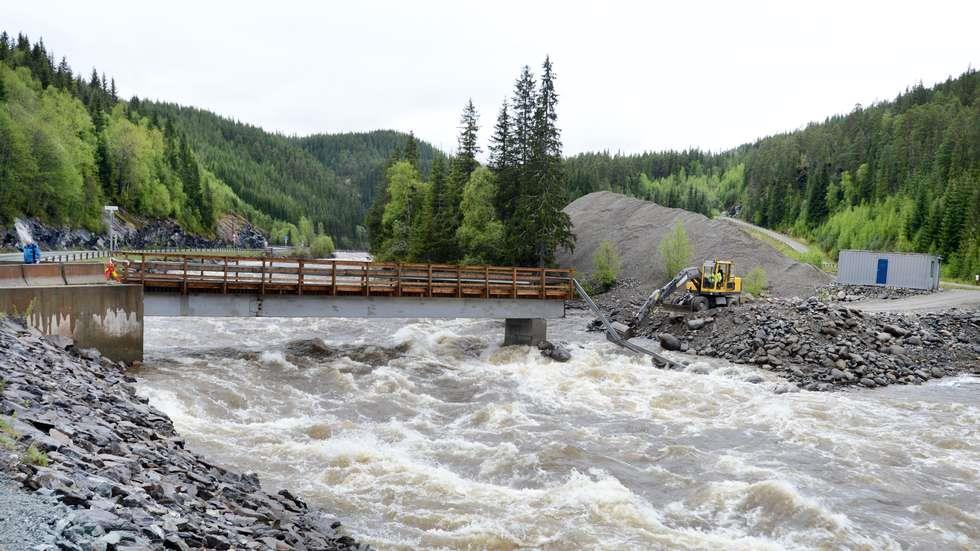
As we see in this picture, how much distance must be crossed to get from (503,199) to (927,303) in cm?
2866

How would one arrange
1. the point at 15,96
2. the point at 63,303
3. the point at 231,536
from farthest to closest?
the point at 15,96 → the point at 63,303 → the point at 231,536

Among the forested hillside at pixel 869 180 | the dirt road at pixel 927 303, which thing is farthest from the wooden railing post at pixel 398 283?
the forested hillside at pixel 869 180

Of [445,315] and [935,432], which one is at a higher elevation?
[445,315]

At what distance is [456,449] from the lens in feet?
49.1

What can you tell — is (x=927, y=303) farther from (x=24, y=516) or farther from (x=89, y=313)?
(x=24, y=516)

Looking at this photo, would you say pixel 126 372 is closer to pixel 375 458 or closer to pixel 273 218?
pixel 375 458

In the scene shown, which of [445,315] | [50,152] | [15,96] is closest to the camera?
[445,315]

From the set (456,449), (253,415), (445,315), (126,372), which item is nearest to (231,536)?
(456,449)

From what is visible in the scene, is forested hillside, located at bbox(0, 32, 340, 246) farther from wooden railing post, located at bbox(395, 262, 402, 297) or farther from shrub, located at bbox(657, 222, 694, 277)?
shrub, located at bbox(657, 222, 694, 277)

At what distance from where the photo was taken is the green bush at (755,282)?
44.6 metres

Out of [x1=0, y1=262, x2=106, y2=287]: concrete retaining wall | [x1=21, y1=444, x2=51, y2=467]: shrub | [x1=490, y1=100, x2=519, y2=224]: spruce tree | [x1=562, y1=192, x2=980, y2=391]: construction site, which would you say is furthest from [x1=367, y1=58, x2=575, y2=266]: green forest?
[x1=21, y1=444, x2=51, y2=467]: shrub

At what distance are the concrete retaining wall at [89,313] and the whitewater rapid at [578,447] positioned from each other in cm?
116

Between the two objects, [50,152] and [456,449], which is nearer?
[456,449]

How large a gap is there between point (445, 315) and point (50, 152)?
191 feet
